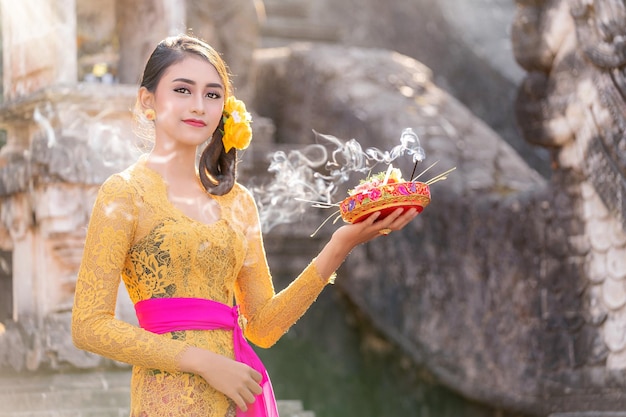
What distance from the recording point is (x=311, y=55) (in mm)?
8320

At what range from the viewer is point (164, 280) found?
2742 mm

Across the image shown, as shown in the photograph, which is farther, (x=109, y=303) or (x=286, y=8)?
(x=286, y=8)

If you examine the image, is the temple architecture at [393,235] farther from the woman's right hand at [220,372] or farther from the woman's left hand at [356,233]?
the woman's right hand at [220,372]

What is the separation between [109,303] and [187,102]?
531 millimetres

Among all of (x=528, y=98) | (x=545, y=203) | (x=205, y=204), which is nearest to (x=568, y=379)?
(x=545, y=203)

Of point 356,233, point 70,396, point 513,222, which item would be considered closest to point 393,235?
point 513,222

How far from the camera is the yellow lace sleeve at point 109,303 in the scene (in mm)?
2584

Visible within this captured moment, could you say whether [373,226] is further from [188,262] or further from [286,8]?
[286,8]

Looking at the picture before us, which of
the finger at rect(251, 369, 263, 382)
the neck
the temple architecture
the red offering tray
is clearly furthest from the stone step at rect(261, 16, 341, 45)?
the finger at rect(251, 369, 263, 382)

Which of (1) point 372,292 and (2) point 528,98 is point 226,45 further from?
(2) point 528,98

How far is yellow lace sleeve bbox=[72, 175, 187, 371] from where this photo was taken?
2.58 m

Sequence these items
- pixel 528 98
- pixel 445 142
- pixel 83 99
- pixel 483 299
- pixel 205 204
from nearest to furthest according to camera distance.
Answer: pixel 205 204, pixel 83 99, pixel 528 98, pixel 483 299, pixel 445 142

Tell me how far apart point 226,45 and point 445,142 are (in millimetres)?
1748

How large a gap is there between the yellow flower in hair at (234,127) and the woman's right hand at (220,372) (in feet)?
2.03
